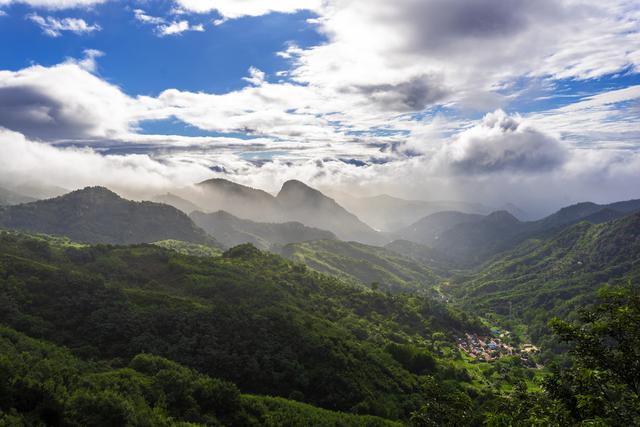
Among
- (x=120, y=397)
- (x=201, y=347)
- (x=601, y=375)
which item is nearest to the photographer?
(x=601, y=375)

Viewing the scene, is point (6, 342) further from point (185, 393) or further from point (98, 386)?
point (185, 393)

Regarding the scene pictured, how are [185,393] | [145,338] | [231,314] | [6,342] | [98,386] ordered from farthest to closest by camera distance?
1. [231,314]
2. [145,338]
3. [6,342]
4. [185,393]
5. [98,386]

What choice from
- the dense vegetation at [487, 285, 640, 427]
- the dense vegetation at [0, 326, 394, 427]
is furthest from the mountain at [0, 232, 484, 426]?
the dense vegetation at [487, 285, 640, 427]

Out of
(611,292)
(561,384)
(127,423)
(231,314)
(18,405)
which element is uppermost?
(611,292)

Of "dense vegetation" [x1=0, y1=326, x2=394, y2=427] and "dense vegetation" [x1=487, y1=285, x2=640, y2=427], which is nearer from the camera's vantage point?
"dense vegetation" [x1=487, y1=285, x2=640, y2=427]

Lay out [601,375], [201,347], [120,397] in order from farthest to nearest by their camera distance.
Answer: [201,347], [120,397], [601,375]

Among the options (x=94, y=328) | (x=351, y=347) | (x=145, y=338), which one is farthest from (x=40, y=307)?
(x=351, y=347)

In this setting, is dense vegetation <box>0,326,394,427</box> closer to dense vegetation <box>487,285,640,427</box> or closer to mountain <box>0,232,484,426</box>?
mountain <box>0,232,484,426</box>

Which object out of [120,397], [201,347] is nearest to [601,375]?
[120,397]

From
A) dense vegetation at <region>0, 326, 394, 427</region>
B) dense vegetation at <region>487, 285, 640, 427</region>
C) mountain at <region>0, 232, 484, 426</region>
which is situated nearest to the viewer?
dense vegetation at <region>487, 285, 640, 427</region>

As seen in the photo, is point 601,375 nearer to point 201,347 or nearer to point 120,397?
point 120,397

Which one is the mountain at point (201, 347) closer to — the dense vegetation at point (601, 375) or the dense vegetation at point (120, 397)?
the dense vegetation at point (120, 397)
